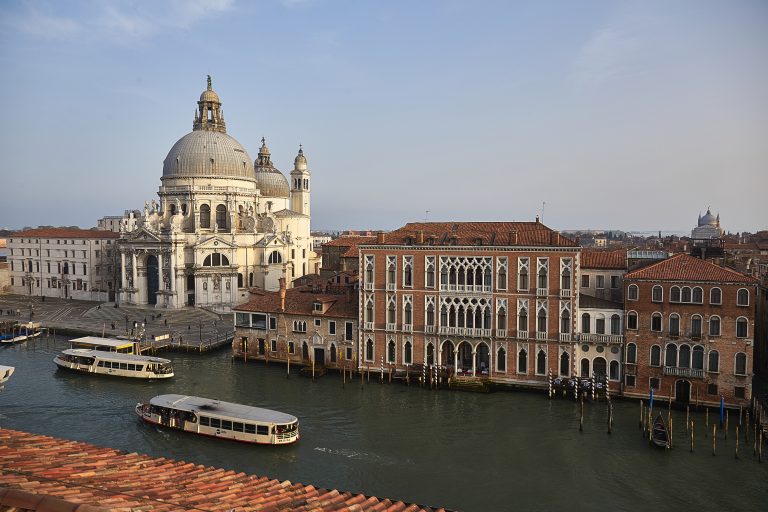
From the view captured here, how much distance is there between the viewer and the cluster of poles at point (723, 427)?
82.0ft

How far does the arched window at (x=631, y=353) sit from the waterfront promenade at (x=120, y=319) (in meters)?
30.5

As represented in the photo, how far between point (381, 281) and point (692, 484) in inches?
771

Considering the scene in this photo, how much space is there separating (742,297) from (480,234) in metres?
13.9

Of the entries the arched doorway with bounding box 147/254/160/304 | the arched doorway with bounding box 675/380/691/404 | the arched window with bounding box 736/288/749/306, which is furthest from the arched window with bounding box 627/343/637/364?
the arched doorway with bounding box 147/254/160/304

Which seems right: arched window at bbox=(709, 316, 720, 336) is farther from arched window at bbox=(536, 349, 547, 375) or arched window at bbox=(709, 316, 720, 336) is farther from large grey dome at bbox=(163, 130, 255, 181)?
large grey dome at bbox=(163, 130, 255, 181)

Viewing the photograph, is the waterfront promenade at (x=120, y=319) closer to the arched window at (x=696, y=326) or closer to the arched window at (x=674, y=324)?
the arched window at (x=674, y=324)

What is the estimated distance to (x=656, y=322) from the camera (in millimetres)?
30531

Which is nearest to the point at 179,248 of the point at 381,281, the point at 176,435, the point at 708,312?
the point at 381,281

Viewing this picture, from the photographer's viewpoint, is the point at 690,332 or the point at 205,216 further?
the point at 205,216

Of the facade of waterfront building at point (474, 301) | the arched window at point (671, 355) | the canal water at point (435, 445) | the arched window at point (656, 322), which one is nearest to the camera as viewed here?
the canal water at point (435, 445)

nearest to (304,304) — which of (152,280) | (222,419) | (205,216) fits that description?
(222,419)

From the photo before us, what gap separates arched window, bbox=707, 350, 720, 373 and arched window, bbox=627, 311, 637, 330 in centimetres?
371

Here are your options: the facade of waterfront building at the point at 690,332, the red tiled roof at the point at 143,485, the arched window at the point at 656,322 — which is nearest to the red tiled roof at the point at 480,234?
the facade of waterfront building at the point at 690,332

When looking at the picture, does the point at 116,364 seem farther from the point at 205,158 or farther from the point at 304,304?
the point at 205,158
